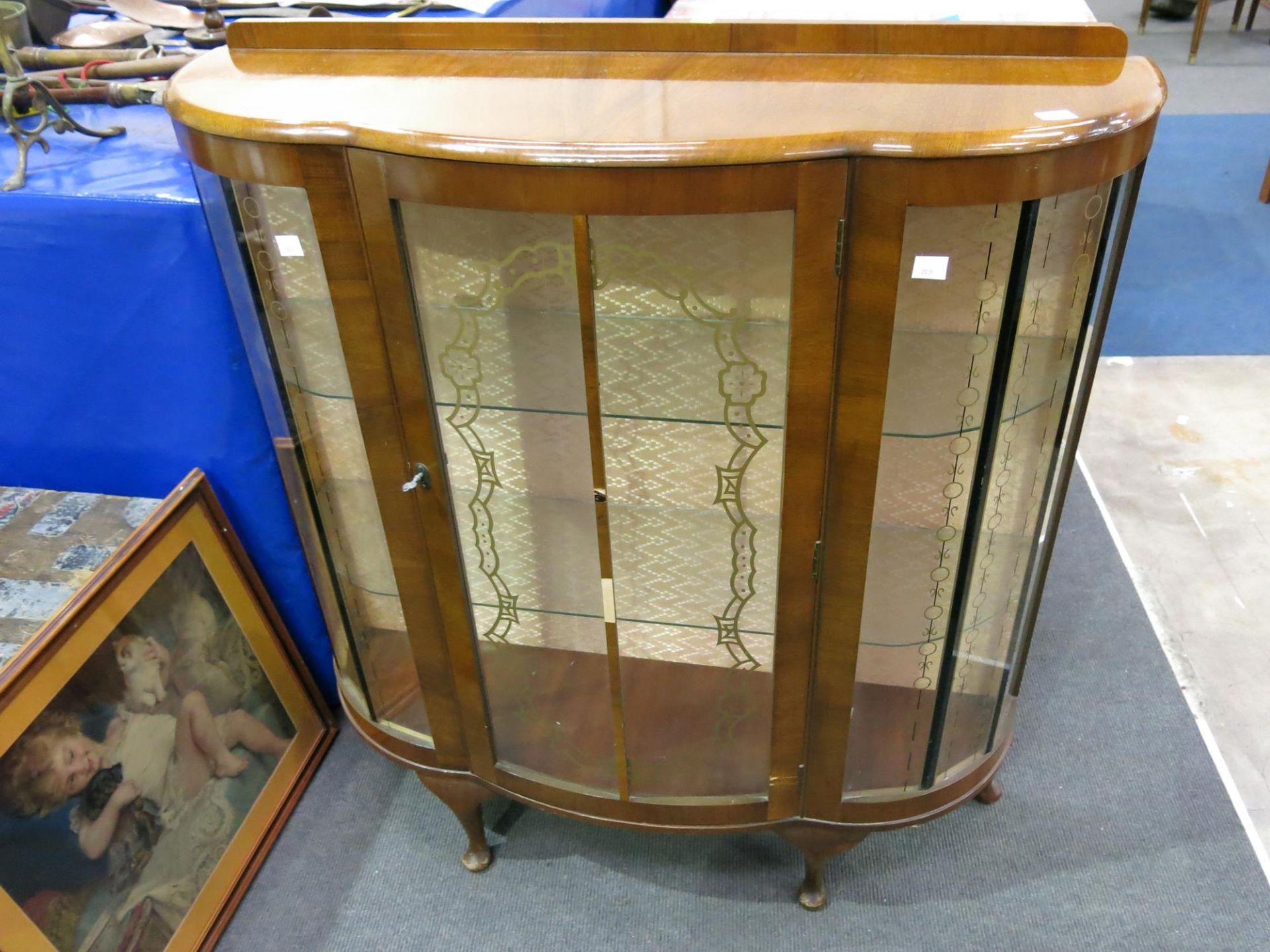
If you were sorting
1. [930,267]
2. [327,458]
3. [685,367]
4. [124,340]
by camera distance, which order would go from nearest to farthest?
[930,267] < [685,367] < [327,458] < [124,340]

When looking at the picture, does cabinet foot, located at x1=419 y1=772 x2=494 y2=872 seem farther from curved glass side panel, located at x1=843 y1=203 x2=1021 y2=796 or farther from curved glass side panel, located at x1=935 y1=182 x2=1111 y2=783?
curved glass side panel, located at x1=935 y1=182 x2=1111 y2=783

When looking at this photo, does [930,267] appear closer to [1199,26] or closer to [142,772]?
[142,772]

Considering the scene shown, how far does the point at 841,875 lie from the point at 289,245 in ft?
3.96

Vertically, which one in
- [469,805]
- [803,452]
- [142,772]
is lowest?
[469,805]

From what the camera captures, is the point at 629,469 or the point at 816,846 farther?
the point at 816,846

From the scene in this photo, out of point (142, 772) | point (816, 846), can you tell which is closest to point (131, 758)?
point (142, 772)

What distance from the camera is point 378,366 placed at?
1049 mm

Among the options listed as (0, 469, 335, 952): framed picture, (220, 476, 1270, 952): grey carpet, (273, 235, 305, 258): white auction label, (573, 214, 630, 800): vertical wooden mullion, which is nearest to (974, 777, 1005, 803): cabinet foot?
(220, 476, 1270, 952): grey carpet

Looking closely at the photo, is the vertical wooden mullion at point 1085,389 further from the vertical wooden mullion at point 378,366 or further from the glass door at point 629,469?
the vertical wooden mullion at point 378,366

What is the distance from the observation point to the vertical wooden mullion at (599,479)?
0.94 metres

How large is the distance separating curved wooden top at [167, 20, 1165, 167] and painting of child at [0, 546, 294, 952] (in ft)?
2.45

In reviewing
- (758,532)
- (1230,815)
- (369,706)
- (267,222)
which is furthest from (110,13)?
(1230,815)

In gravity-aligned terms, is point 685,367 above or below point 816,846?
above

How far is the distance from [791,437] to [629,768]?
0.57m
